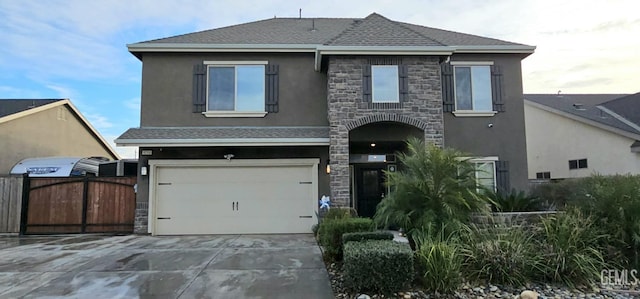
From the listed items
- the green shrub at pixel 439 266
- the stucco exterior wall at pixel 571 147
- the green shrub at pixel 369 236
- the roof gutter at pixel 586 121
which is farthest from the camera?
the stucco exterior wall at pixel 571 147

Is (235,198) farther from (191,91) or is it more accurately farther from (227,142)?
(191,91)

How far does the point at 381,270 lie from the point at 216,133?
7.34m

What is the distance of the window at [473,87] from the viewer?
12062 millimetres

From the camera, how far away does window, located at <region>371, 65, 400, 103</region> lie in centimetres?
1066

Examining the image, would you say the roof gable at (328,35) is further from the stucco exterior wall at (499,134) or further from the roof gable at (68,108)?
the roof gable at (68,108)

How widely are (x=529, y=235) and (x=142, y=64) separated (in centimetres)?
1127

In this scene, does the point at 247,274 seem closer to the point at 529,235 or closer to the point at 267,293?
the point at 267,293

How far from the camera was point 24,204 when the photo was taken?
37.9ft

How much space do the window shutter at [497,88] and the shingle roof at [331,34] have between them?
0.87 metres

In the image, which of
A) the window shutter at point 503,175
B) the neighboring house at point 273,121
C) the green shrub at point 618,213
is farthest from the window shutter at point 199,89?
the green shrub at point 618,213

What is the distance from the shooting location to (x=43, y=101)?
18.1 m

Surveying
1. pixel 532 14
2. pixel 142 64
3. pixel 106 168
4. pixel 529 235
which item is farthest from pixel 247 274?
pixel 532 14

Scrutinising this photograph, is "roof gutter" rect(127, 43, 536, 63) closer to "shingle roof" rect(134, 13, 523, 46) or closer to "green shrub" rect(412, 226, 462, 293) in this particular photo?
"shingle roof" rect(134, 13, 523, 46)

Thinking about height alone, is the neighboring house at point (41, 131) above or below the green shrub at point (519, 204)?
above
